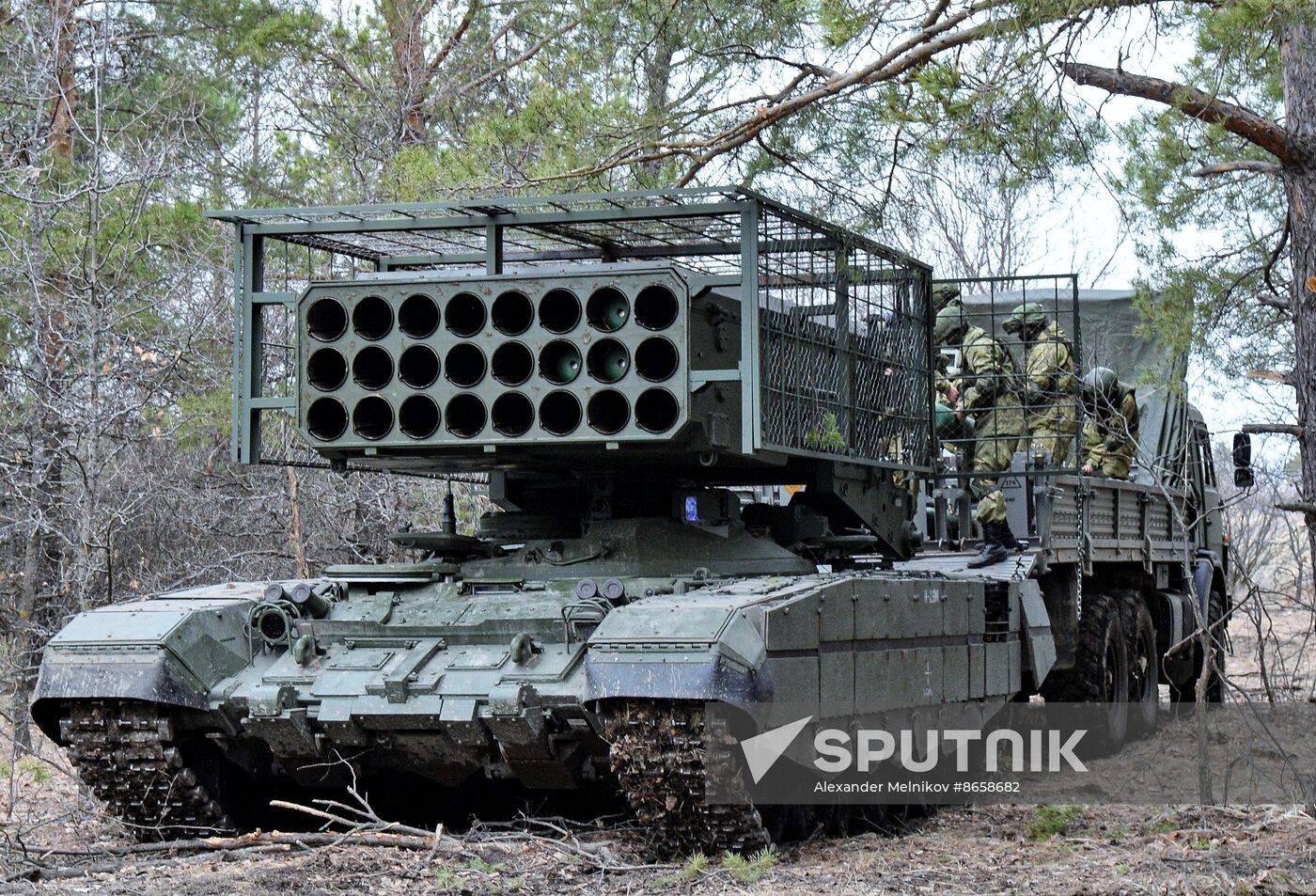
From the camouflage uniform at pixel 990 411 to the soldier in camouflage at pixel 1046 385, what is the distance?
0.14 m

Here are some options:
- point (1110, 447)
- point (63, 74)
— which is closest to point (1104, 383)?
point (1110, 447)

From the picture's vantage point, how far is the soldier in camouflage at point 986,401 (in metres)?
12.9

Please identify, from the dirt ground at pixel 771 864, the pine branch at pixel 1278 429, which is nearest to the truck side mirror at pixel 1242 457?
the pine branch at pixel 1278 429

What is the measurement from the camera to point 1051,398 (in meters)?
13.3

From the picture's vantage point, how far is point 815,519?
33.3ft

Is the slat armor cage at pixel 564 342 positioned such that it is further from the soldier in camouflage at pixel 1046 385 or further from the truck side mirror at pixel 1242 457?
the truck side mirror at pixel 1242 457

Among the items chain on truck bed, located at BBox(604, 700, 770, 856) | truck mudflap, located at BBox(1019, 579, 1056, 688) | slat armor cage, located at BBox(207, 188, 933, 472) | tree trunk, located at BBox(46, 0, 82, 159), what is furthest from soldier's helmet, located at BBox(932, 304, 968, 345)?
tree trunk, located at BBox(46, 0, 82, 159)

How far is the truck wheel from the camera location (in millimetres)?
14125

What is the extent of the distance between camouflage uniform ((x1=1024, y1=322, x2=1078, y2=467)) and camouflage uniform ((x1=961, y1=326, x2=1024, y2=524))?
0.46ft

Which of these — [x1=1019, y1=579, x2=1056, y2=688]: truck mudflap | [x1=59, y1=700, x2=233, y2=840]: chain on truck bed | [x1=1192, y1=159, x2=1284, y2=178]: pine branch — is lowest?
[x1=59, y1=700, x2=233, y2=840]: chain on truck bed

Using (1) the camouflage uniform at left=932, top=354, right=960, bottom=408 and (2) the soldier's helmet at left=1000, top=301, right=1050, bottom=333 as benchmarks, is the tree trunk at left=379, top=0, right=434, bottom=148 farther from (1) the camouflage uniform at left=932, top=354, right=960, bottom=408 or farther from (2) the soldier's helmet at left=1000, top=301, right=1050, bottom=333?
(2) the soldier's helmet at left=1000, top=301, right=1050, bottom=333

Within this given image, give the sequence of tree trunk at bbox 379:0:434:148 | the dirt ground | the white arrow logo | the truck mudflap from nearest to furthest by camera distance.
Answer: the dirt ground, the white arrow logo, the truck mudflap, tree trunk at bbox 379:0:434:148

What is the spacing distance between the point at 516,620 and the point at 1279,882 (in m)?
3.64

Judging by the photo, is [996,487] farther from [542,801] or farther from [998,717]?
[542,801]
